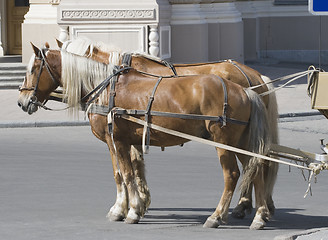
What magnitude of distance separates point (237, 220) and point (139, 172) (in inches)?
47.7

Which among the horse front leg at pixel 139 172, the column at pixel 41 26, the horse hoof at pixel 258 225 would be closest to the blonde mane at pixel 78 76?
the horse front leg at pixel 139 172

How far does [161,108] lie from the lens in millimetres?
9188

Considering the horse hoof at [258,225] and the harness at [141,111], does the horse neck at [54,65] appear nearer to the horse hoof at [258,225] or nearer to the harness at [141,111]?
the harness at [141,111]

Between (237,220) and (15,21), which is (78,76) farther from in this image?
(15,21)

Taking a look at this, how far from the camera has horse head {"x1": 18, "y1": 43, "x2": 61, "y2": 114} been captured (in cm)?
970

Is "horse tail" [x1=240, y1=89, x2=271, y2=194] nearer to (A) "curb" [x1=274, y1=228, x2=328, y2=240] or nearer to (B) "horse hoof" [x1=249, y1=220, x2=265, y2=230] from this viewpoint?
(B) "horse hoof" [x1=249, y1=220, x2=265, y2=230]

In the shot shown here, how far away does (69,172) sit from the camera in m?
12.5

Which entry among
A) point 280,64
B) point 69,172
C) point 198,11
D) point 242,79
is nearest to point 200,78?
point 242,79

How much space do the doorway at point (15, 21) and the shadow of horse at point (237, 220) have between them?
58.4 ft

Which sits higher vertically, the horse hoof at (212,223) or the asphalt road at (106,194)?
the horse hoof at (212,223)

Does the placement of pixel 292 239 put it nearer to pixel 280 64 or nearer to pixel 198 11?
pixel 198 11

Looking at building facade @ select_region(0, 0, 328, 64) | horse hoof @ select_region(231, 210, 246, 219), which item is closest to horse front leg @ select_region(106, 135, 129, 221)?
horse hoof @ select_region(231, 210, 246, 219)

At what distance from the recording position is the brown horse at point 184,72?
9766 mm

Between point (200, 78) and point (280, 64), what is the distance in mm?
21055
